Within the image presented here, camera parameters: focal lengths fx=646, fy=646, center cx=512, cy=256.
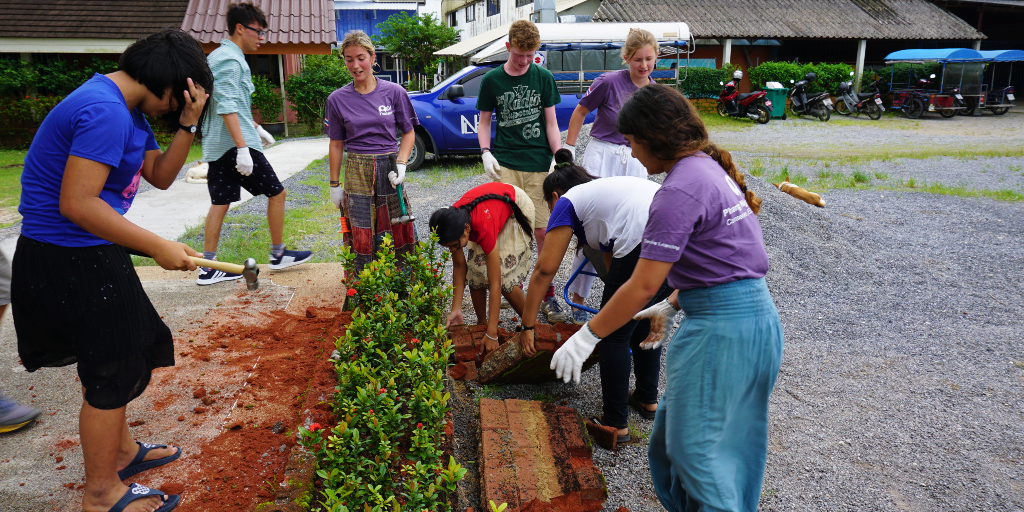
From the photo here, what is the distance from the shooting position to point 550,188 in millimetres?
3404

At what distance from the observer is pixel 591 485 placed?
2.49 m

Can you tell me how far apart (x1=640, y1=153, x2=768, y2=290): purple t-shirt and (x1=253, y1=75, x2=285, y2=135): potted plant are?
16.0m

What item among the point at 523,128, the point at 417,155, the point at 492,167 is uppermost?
the point at 523,128

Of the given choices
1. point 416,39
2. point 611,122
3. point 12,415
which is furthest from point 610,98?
point 416,39

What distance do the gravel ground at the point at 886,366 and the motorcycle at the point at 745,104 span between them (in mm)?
9890

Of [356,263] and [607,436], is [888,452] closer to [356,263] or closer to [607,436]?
[607,436]

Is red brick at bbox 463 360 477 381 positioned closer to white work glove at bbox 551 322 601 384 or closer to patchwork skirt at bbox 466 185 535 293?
patchwork skirt at bbox 466 185 535 293

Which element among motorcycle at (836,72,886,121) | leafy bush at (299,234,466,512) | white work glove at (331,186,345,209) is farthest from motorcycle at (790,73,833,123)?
leafy bush at (299,234,466,512)

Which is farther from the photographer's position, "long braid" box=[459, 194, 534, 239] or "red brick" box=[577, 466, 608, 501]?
"long braid" box=[459, 194, 534, 239]

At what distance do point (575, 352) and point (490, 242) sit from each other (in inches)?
59.1

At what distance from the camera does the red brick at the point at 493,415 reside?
2.78 metres

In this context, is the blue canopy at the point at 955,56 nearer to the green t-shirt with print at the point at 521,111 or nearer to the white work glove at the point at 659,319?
the green t-shirt with print at the point at 521,111

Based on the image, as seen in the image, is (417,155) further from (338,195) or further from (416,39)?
(416,39)

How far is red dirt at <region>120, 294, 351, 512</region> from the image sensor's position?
2516mm
